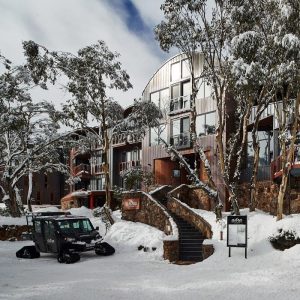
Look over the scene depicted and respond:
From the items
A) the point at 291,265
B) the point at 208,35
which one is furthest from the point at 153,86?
the point at 291,265

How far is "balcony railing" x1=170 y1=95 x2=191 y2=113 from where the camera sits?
121 ft

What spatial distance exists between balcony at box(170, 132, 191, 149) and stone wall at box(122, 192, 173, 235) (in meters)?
11.6

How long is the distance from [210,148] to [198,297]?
78.3ft

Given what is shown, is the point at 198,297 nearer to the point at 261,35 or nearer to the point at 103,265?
the point at 103,265

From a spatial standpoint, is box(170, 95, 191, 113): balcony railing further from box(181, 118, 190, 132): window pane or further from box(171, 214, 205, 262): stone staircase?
box(171, 214, 205, 262): stone staircase

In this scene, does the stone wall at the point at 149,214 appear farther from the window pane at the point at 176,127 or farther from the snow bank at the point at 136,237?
the window pane at the point at 176,127

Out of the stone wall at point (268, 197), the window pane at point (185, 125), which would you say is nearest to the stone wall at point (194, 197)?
the stone wall at point (268, 197)

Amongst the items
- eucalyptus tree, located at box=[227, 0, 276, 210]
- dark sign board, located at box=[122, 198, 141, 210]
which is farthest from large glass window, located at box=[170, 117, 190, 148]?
eucalyptus tree, located at box=[227, 0, 276, 210]

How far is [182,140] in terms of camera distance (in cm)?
3697

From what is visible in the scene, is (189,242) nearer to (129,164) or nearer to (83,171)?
(129,164)

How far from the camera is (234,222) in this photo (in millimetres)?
16844

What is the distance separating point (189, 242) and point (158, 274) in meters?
6.14

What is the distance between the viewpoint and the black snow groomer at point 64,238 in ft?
62.2

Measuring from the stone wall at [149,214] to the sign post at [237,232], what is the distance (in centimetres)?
526
